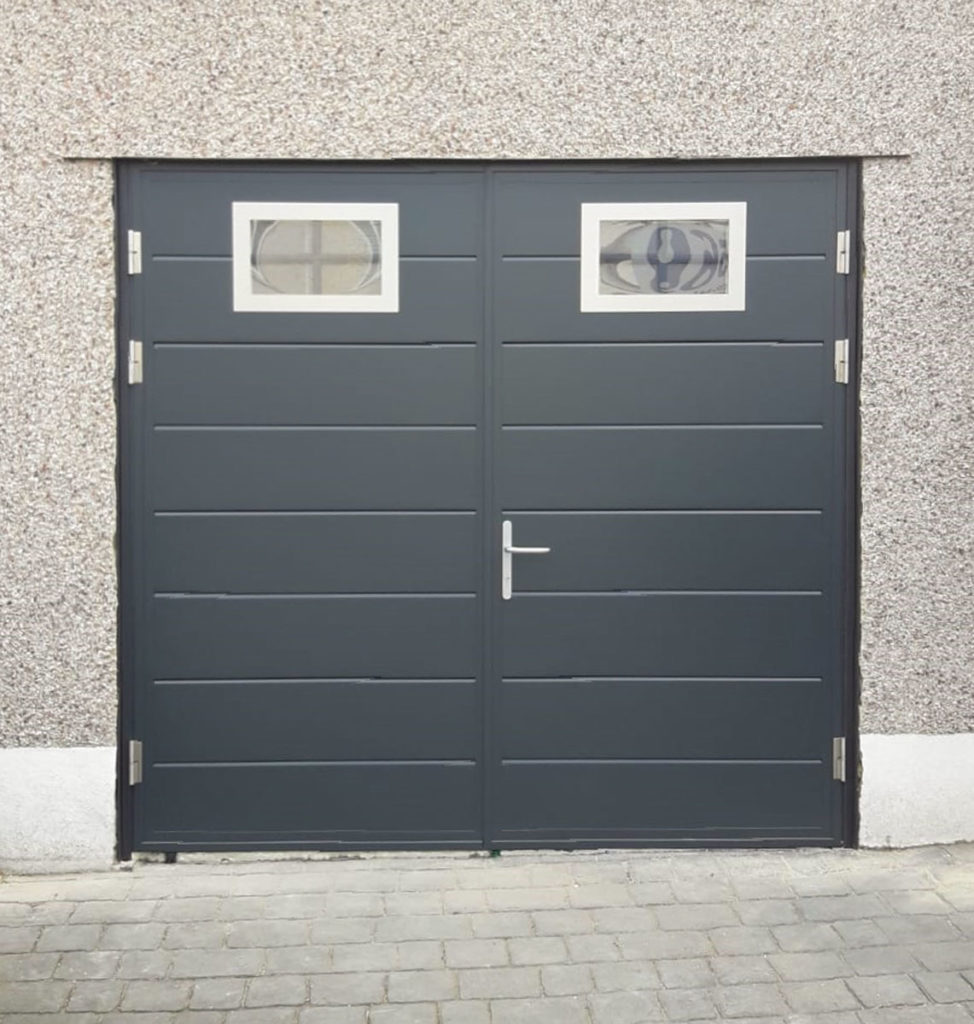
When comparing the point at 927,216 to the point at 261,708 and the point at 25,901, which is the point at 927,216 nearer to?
the point at 261,708

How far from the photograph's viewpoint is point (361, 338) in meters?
5.05

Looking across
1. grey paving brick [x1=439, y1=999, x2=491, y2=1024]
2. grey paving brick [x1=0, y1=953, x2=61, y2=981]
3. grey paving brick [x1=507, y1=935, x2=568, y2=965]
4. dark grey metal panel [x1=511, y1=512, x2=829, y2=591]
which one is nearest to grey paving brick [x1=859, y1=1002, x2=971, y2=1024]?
grey paving brick [x1=507, y1=935, x2=568, y2=965]

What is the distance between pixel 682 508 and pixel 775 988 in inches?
68.2

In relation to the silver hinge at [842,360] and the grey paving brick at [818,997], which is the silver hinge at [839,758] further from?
the silver hinge at [842,360]

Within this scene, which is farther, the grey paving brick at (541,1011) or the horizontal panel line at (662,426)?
the horizontal panel line at (662,426)

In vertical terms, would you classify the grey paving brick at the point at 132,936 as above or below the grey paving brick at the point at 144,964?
above

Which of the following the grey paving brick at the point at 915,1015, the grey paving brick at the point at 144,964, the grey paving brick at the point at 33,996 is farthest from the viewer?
the grey paving brick at the point at 144,964

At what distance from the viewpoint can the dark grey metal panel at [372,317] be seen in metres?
5.04

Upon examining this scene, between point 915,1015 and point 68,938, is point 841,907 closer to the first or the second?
point 915,1015

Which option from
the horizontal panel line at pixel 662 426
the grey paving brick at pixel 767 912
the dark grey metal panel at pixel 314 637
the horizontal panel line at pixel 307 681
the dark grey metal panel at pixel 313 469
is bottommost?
the grey paving brick at pixel 767 912

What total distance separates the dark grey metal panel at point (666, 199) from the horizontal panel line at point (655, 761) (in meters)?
1.84

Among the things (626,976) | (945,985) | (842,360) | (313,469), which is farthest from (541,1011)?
(842,360)

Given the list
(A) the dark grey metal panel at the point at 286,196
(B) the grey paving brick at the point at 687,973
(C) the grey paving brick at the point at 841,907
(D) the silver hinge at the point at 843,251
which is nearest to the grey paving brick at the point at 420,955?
(B) the grey paving brick at the point at 687,973

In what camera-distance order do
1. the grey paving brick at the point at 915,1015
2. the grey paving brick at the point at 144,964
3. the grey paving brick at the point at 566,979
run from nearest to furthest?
the grey paving brick at the point at 915,1015, the grey paving brick at the point at 566,979, the grey paving brick at the point at 144,964
